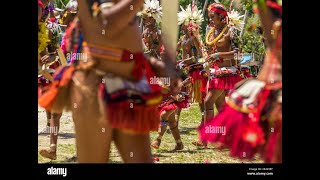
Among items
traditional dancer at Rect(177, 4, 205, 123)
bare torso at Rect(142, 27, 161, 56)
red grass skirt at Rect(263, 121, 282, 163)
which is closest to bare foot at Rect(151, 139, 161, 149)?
bare torso at Rect(142, 27, 161, 56)

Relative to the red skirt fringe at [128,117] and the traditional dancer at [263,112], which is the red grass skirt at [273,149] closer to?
the traditional dancer at [263,112]

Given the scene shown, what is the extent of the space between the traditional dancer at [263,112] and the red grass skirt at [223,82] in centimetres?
523

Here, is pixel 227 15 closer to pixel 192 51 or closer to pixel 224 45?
pixel 224 45

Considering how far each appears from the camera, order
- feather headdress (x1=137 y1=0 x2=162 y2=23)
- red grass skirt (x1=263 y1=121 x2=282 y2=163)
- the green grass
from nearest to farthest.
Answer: red grass skirt (x1=263 y1=121 x2=282 y2=163), the green grass, feather headdress (x1=137 y1=0 x2=162 y2=23)

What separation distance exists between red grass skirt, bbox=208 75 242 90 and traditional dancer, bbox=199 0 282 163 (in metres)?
5.23

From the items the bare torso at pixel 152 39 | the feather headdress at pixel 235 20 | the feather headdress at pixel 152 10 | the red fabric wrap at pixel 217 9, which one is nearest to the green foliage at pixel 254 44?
the feather headdress at pixel 235 20

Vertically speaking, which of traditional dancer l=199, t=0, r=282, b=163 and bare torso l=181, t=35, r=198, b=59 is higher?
bare torso l=181, t=35, r=198, b=59

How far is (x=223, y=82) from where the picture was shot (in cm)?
886

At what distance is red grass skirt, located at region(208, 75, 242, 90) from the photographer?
348 inches

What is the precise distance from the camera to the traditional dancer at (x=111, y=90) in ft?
11.5

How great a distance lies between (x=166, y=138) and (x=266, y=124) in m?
6.20

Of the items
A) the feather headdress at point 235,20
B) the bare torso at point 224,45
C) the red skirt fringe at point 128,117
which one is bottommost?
the red skirt fringe at point 128,117

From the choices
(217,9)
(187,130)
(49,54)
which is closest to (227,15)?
(217,9)

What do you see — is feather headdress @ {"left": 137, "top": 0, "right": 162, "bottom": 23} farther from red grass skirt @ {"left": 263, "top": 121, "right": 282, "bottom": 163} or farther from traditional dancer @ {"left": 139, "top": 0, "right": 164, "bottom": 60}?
red grass skirt @ {"left": 263, "top": 121, "right": 282, "bottom": 163}
